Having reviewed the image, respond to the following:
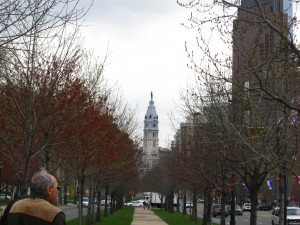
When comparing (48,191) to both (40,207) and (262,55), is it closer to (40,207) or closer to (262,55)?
(40,207)

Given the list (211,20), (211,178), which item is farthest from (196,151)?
(211,20)

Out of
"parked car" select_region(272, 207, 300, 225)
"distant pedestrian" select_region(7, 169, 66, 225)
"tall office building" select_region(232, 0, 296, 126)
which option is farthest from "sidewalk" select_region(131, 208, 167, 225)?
"distant pedestrian" select_region(7, 169, 66, 225)

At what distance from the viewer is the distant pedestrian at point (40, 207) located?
5.45m

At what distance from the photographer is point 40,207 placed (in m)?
5.48

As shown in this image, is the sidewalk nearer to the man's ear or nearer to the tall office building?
the tall office building

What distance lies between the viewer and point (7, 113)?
1603 centimetres

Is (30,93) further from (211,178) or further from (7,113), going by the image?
(211,178)

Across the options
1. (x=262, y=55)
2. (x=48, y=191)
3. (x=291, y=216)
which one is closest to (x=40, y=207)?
(x=48, y=191)

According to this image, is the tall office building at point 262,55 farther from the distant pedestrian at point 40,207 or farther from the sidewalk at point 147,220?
the sidewalk at point 147,220

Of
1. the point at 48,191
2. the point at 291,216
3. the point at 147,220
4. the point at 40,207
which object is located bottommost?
the point at 147,220

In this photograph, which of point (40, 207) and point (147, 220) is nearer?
point (40, 207)

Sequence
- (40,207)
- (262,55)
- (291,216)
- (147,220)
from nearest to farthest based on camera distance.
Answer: (40,207)
(262,55)
(291,216)
(147,220)

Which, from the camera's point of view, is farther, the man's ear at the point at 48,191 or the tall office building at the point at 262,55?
the tall office building at the point at 262,55

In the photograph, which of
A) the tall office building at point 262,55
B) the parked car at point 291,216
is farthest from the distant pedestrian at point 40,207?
the parked car at point 291,216
